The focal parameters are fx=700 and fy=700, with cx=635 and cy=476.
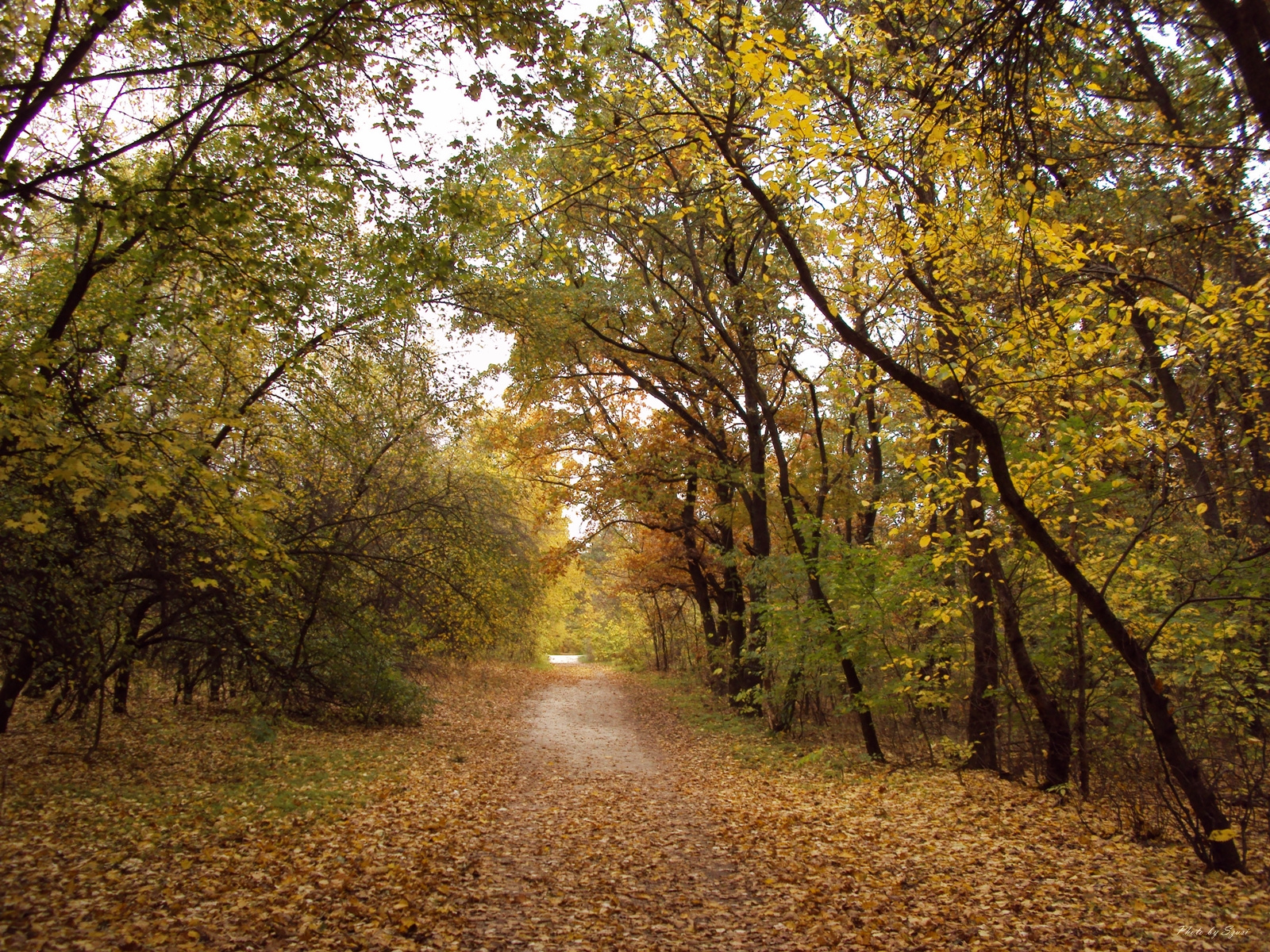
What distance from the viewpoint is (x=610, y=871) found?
5910mm

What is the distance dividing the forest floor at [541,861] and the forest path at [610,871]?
0.03m

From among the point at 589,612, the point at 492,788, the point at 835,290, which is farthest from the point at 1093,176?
the point at 589,612

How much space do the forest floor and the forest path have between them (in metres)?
0.03

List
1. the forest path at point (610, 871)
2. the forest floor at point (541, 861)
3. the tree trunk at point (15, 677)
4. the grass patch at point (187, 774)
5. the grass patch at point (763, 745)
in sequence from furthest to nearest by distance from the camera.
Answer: the grass patch at point (763, 745)
the tree trunk at point (15, 677)
the grass patch at point (187, 774)
the forest path at point (610, 871)
the forest floor at point (541, 861)

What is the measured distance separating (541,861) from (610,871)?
0.67 meters

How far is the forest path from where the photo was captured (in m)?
4.66

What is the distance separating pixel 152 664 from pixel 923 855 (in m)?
10.4

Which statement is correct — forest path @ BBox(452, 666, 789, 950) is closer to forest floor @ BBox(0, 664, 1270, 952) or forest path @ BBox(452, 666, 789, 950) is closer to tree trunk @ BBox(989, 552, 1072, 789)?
forest floor @ BBox(0, 664, 1270, 952)

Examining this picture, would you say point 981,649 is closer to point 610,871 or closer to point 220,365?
point 610,871

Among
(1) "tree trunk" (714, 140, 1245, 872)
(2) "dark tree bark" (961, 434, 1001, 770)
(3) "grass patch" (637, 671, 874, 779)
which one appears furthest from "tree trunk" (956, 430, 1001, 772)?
(1) "tree trunk" (714, 140, 1245, 872)

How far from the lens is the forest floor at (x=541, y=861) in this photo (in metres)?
4.47

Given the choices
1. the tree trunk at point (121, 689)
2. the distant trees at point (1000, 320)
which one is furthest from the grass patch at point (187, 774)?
the distant trees at point (1000, 320)

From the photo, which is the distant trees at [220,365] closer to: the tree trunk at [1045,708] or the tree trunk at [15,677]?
the tree trunk at [15,677]

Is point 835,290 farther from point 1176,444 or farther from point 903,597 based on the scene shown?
point 903,597
